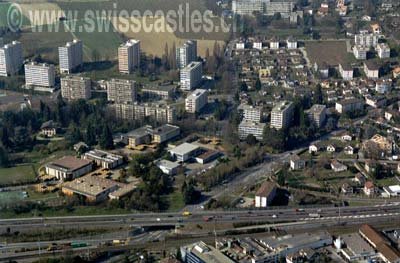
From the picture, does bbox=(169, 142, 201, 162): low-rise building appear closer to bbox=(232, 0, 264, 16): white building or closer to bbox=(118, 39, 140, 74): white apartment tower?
bbox=(118, 39, 140, 74): white apartment tower

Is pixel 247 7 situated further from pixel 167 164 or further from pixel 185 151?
pixel 167 164

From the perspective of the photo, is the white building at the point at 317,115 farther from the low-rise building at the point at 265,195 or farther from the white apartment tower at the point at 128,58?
the white apartment tower at the point at 128,58

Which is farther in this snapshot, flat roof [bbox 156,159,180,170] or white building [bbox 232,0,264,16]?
white building [bbox 232,0,264,16]

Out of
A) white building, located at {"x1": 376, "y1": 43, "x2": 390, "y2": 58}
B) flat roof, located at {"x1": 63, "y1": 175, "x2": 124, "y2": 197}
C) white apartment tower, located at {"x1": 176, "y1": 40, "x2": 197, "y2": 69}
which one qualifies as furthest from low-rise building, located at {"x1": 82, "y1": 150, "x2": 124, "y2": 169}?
white building, located at {"x1": 376, "y1": 43, "x2": 390, "y2": 58}

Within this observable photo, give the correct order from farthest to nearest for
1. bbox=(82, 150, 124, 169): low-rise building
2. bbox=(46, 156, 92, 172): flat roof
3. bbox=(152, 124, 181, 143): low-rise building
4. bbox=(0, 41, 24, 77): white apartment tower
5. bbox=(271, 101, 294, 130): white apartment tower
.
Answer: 1. bbox=(0, 41, 24, 77): white apartment tower
2. bbox=(271, 101, 294, 130): white apartment tower
3. bbox=(152, 124, 181, 143): low-rise building
4. bbox=(82, 150, 124, 169): low-rise building
5. bbox=(46, 156, 92, 172): flat roof

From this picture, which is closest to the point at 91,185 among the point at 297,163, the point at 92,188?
the point at 92,188

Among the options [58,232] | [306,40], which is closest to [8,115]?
[58,232]

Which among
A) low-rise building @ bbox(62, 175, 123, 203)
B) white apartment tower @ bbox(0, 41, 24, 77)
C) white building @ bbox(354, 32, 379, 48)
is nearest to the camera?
low-rise building @ bbox(62, 175, 123, 203)

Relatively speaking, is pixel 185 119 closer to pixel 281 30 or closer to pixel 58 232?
pixel 58 232
